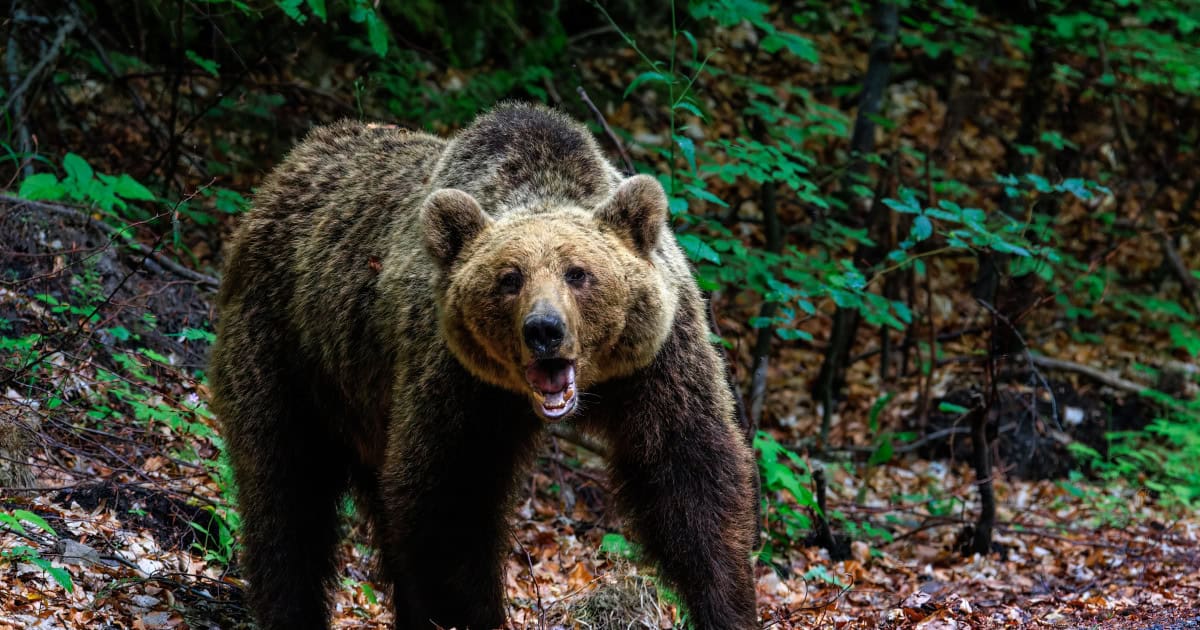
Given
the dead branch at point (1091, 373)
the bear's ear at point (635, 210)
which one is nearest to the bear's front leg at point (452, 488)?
the bear's ear at point (635, 210)

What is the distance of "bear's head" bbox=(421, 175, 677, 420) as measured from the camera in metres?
3.78

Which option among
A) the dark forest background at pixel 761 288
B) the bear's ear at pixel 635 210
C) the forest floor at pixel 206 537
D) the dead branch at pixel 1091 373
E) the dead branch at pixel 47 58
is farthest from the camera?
the dead branch at pixel 1091 373

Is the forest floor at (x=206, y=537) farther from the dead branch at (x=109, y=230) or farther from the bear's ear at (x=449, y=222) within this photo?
the bear's ear at (x=449, y=222)

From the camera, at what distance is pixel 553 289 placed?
12.3 ft

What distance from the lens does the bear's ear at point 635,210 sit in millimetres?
4148

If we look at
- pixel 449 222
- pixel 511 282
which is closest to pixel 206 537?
pixel 449 222

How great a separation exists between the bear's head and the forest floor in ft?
4.09

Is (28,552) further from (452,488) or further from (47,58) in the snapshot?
(47,58)

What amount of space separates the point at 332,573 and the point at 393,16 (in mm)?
6058

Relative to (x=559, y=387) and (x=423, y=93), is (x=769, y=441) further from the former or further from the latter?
(x=423, y=93)

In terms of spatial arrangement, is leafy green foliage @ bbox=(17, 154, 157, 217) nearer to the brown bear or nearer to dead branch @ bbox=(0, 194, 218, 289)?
dead branch @ bbox=(0, 194, 218, 289)

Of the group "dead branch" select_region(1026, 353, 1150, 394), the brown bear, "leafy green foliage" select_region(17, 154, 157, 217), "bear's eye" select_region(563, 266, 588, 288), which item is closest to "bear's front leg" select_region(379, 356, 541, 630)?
the brown bear

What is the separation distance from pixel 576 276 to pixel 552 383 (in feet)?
1.28

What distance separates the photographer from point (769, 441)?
6.54 metres
